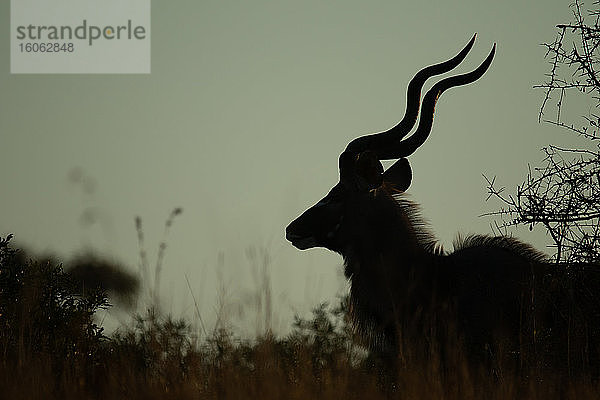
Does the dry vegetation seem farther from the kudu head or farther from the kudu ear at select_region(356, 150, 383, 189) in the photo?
the kudu ear at select_region(356, 150, 383, 189)

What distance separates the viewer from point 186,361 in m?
5.44

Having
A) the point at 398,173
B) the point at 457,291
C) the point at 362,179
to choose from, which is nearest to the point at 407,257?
the point at 457,291

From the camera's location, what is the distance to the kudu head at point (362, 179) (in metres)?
7.93

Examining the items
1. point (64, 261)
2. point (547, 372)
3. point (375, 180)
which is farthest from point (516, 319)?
point (64, 261)

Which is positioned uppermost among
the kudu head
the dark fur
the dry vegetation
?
the kudu head

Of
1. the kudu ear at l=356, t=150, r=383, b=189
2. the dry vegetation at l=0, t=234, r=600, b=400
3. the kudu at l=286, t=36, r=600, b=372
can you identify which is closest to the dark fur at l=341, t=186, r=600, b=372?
the kudu at l=286, t=36, r=600, b=372

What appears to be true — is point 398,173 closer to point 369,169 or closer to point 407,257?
point 369,169

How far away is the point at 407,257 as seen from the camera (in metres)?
7.75

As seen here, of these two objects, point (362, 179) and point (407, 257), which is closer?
point (407, 257)

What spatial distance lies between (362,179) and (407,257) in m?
0.72

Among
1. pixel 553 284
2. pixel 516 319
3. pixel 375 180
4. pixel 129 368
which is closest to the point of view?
pixel 129 368

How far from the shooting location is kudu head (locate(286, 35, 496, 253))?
7.93 meters

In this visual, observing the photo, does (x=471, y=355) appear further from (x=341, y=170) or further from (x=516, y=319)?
(x=341, y=170)

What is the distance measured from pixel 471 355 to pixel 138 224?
2.78 metres
